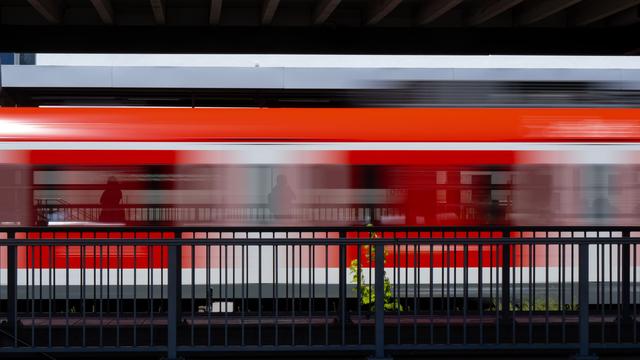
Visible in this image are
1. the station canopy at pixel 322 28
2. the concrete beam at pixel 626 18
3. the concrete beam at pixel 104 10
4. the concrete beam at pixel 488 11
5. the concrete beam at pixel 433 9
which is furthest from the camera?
the concrete beam at pixel 626 18

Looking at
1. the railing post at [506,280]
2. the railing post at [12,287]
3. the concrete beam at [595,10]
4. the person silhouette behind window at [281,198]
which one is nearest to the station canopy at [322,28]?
the concrete beam at [595,10]

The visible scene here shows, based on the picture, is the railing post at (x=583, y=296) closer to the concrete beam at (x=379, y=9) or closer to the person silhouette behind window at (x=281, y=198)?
the concrete beam at (x=379, y=9)

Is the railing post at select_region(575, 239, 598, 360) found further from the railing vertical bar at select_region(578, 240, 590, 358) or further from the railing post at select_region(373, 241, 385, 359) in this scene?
the railing post at select_region(373, 241, 385, 359)

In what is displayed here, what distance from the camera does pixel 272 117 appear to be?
1037 centimetres

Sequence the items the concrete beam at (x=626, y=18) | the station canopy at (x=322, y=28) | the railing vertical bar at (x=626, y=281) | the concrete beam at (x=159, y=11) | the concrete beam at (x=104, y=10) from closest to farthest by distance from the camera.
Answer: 1. the railing vertical bar at (x=626, y=281)
2. the concrete beam at (x=159, y=11)
3. the concrete beam at (x=104, y=10)
4. the station canopy at (x=322, y=28)
5. the concrete beam at (x=626, y=18)

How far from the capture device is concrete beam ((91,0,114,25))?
8.84 metres

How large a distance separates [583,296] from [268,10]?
201 inches

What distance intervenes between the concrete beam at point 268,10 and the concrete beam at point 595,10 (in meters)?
3.95

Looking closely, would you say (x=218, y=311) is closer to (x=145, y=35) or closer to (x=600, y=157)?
(x=145, y=35)

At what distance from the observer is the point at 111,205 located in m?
10.1

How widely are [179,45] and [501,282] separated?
5.25 meters

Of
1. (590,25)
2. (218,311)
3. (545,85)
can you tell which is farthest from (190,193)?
(545,85)

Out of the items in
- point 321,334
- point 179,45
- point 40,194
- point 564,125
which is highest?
point 179,45

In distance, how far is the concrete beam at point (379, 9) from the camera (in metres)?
8.91
